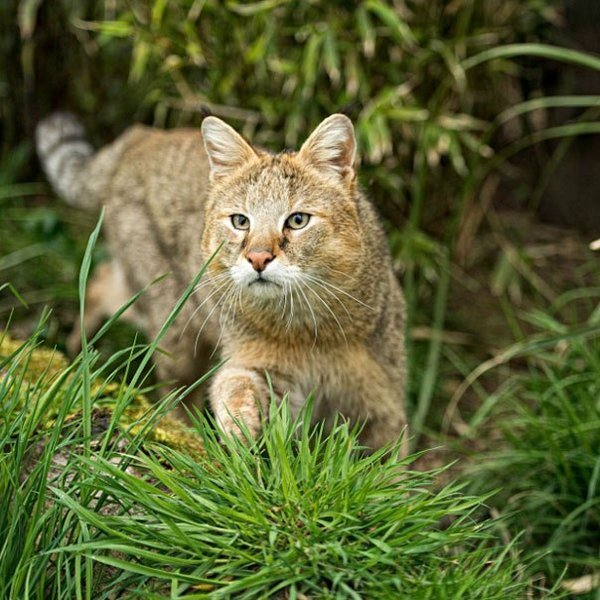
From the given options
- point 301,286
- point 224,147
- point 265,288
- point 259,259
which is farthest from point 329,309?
point 224,147

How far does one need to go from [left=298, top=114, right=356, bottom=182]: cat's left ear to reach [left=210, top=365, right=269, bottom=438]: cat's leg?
88cm

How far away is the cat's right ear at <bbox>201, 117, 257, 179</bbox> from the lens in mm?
4020

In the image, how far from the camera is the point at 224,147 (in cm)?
409

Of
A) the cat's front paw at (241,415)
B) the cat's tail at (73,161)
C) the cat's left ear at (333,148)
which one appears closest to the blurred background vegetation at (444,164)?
the cat's tail at (73,161)

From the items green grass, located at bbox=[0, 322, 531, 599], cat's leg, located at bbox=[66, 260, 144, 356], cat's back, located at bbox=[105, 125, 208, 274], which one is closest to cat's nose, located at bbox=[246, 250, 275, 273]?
green grass, located at bbox=[0, 322, 531, 599]

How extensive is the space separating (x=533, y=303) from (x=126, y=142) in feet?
9.78

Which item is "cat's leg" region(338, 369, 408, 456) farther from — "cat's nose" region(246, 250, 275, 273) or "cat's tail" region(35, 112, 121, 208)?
"cat's tail" region(35, 112, 121, 208)

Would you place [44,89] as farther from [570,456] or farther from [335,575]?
[335,575]

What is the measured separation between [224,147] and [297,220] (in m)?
0.54

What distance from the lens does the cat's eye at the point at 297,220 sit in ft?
12.3

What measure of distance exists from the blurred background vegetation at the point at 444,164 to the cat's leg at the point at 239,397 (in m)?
1.44

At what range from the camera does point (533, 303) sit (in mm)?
6844

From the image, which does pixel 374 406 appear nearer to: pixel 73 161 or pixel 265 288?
pixel 265 288

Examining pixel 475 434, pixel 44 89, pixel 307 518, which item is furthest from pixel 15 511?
pixel 44 89
